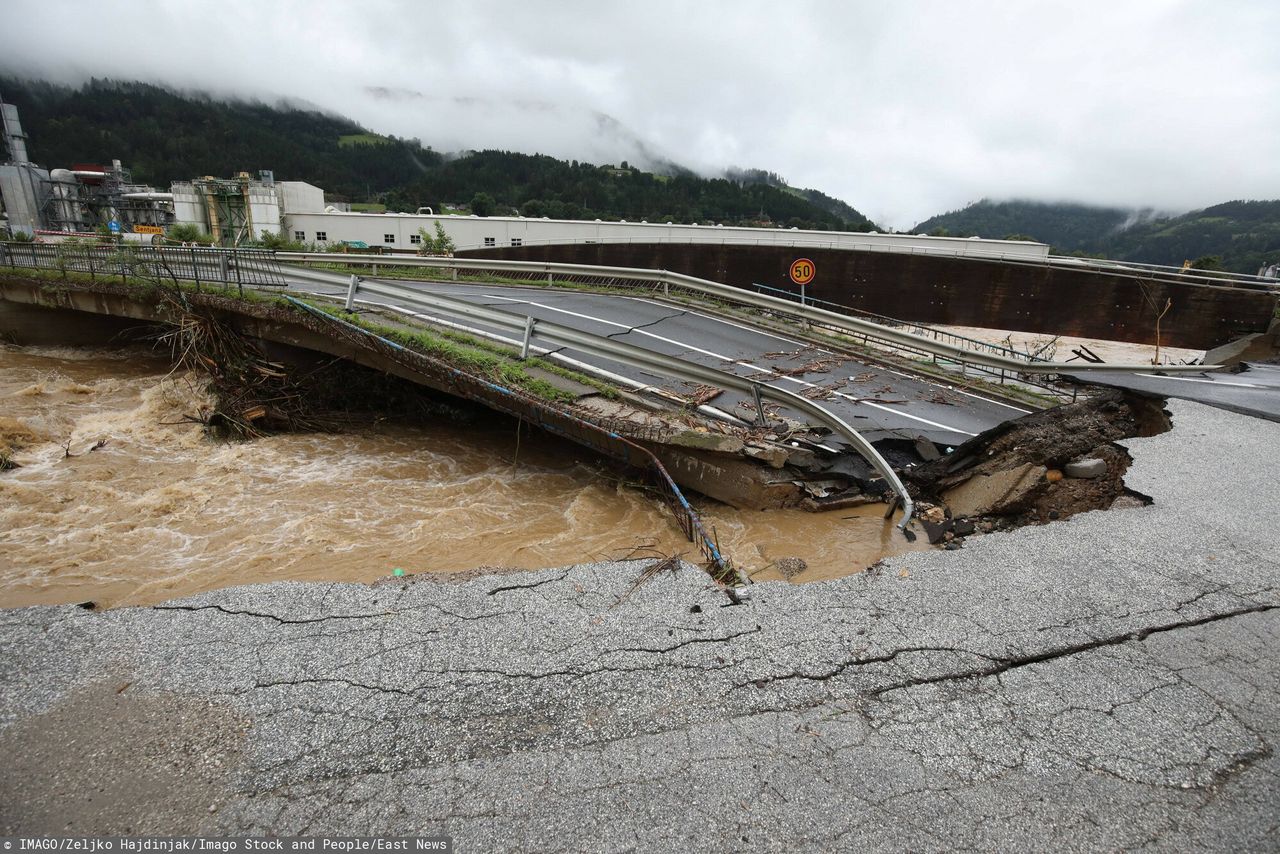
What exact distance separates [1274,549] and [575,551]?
585cm

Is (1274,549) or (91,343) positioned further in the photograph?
(91,343)

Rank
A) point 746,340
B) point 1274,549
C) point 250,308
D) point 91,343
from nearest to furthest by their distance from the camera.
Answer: point 1274,549, point 250,308, point 746,340, point 91,343

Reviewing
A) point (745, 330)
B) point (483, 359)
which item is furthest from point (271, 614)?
point (745, 330)

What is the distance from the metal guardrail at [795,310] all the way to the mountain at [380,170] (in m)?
85.1

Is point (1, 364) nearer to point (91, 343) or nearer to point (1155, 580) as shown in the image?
point (91, 343)

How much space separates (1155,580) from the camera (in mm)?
4309

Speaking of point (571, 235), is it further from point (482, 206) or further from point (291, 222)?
point (482, 206)

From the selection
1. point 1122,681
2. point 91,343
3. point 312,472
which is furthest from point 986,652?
point 91,343

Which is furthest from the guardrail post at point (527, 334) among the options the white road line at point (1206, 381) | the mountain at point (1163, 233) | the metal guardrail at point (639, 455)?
the mountain at point (1163, 233)

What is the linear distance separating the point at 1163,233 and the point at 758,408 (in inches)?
7517

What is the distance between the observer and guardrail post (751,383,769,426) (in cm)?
717

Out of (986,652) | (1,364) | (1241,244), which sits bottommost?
(1,364)

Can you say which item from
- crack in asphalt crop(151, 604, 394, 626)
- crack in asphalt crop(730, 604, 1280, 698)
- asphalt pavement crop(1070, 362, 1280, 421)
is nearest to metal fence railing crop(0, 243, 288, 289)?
crack in asphalt crop(151, 604, 394, 626)

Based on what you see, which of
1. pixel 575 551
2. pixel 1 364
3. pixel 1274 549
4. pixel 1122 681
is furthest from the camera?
pixel 1 364
